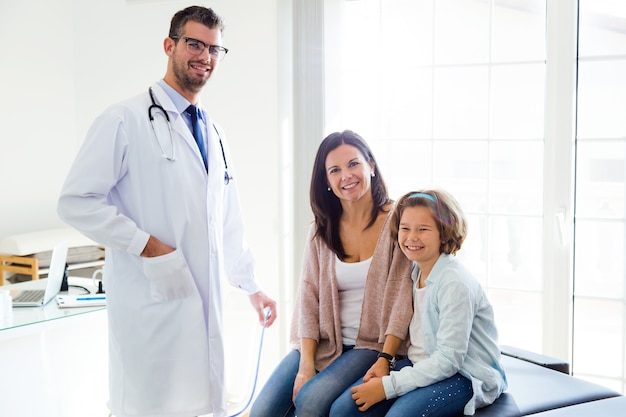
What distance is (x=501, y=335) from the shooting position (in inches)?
133

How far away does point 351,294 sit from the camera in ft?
7.79

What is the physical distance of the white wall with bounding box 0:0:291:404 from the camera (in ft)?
11.8

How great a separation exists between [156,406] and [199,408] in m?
0.13

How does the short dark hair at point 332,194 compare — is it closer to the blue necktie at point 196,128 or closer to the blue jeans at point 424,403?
the blue necktie at point 196,128

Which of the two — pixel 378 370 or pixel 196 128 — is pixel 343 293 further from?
pixel 196 128

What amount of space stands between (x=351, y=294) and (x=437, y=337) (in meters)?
0.38

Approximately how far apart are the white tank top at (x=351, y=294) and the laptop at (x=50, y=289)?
3.98 feet

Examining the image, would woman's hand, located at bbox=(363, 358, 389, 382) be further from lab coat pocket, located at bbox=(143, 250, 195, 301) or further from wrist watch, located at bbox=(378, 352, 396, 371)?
lab coat pocket, located at bbox=(143, 250, 195, 301)

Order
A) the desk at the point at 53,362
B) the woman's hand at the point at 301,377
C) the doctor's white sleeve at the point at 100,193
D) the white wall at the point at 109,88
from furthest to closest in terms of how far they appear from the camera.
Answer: the white wall at the point at 109,88 → the desk at the point at 53,362 → the woman's hand at the point at 301,377 → the doctor's white sleeve at the point at 100,193

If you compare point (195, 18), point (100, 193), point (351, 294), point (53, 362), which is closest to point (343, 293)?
point (351, 294)

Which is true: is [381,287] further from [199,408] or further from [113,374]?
[113,374]

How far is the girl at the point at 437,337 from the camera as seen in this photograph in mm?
2057

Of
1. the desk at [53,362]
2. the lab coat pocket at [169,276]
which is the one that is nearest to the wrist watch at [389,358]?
the lab coat pocket at [169,276]

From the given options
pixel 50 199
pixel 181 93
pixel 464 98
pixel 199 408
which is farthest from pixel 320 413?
pixel 50 199
